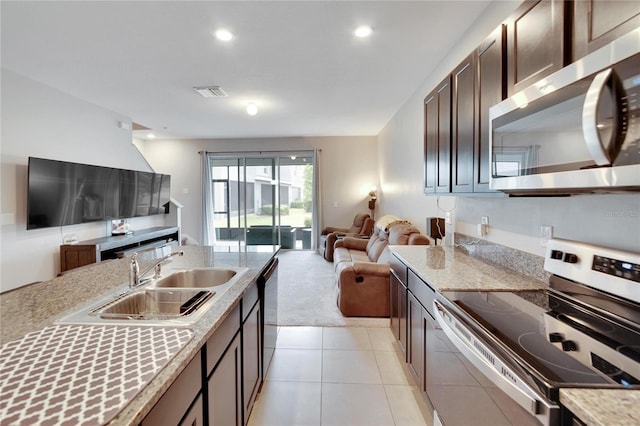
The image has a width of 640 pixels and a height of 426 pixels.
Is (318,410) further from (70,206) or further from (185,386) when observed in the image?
(70,206)

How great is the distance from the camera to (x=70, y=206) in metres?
3.87

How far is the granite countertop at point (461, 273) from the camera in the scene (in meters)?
1.52

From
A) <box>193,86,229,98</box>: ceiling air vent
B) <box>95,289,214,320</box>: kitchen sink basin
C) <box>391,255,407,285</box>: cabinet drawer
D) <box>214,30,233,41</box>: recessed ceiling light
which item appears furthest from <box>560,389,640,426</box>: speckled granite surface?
<box>193,86,229,98</box>: ceiling air vent

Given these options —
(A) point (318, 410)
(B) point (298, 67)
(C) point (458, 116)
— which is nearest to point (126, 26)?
(B) point (298, 67)

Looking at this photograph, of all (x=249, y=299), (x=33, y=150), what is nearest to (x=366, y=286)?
(x=249, y=299)

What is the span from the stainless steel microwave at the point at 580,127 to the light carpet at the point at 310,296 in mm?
2302

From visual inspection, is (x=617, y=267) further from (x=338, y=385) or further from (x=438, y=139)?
(x=338, y=385)

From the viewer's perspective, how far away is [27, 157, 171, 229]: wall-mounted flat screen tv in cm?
345

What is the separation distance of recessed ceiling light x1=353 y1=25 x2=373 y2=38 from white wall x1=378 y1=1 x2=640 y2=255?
34.0 inches

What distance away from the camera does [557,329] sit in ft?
3.43

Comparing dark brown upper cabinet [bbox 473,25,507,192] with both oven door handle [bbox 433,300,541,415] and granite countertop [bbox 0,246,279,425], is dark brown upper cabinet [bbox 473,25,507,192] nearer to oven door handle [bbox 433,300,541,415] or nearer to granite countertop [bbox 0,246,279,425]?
oven door handle [bbox 433,300,541,415]

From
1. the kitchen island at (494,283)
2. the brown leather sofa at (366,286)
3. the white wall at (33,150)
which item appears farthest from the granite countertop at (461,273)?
the white wall at (33,150)

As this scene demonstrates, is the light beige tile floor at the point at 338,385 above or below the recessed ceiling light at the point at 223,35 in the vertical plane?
below

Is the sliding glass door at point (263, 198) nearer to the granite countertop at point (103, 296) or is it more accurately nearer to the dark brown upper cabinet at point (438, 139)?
the dark brown upper cabinet at point (438, 139)
